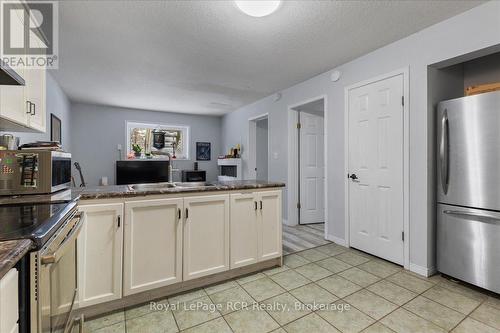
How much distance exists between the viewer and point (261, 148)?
550 centimetres

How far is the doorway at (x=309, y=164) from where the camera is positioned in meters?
4.11

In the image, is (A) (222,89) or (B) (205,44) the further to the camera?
(A) (222,89)

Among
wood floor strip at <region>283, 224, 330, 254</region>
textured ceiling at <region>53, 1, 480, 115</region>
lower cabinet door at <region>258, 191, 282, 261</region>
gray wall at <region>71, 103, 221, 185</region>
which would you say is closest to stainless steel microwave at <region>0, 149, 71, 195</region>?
textured ceiling at <region>53, 1, 480, 115</region>

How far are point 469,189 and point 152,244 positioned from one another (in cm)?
270

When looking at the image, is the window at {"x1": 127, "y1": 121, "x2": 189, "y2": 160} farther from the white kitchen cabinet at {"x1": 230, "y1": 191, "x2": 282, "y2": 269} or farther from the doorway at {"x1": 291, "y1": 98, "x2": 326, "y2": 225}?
the white kitchen cabinet at {"x1": 230, "y1": 191, "x2": 282, "y2": 269}

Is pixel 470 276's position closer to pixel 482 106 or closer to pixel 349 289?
pixel 349 289

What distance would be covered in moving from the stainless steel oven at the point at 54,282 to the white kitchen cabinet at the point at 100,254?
0.28 metres

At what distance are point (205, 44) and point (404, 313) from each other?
3.02m

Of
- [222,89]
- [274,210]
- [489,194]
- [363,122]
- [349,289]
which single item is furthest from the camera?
[222,89]

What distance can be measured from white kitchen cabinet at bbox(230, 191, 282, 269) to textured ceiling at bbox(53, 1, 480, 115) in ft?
5.29

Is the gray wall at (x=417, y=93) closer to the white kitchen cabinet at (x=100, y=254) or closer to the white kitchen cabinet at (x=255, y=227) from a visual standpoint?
the white kitchen cabinet at (x=255, y=227)

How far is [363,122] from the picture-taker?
9.43 ft

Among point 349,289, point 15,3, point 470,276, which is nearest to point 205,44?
point 15,3

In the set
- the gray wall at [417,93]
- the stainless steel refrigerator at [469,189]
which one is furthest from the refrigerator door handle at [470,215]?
the gray wall at [417,93]
